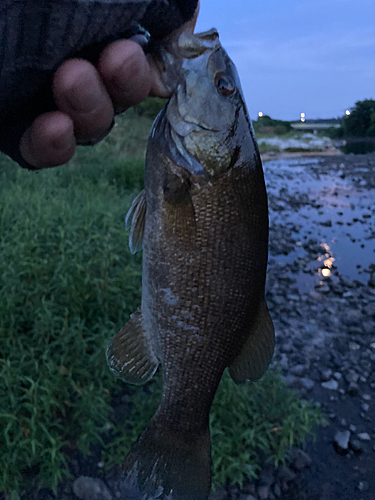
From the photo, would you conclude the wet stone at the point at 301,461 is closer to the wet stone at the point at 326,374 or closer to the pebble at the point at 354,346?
the wet stone at the point at 326,374

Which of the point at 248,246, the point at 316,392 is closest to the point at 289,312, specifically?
the point at 316,392

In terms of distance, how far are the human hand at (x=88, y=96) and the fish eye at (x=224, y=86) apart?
237 millimetres

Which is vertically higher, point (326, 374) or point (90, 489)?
point (90, 489)

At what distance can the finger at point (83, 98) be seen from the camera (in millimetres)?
1336

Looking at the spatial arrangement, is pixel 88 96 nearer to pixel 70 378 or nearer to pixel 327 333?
pixel 70 378

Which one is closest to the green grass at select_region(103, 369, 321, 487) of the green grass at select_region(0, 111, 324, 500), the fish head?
the green grass at select_region(0, 111, 324, 500)

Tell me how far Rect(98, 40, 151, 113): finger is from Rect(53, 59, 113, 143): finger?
0.04 metres

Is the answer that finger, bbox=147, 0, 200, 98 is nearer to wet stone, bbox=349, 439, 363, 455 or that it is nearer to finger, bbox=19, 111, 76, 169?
finger, bbox=19, 111, 76, 169

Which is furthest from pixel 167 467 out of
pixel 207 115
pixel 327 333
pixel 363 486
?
pixel 327 333

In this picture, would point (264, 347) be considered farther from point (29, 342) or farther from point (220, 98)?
point (29, 342)

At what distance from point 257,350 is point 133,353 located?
23.6 inches

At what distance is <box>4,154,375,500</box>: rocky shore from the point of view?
323 cm

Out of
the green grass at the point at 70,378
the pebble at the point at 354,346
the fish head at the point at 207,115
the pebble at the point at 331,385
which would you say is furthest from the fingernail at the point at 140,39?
the pebble at the point at 354,346

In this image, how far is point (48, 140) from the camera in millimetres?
1522
